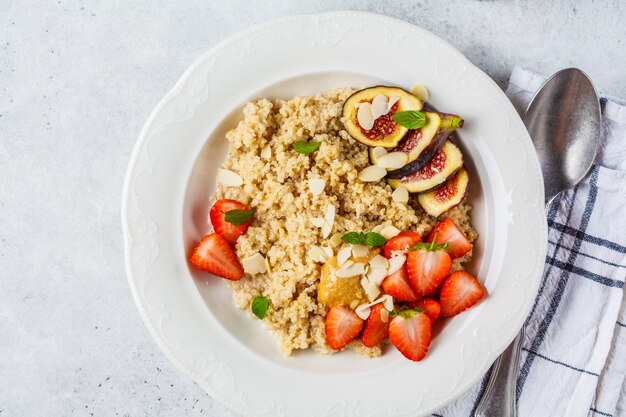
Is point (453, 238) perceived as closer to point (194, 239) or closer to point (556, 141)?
point (556, 141)

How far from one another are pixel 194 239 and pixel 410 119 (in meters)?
1.10

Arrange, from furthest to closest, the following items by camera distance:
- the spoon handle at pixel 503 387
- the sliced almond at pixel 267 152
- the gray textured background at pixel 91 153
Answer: the gray textured background at pixel 91 153 → the spoon handle at pixel 503 387 → the sliced almond at pixel 267 152

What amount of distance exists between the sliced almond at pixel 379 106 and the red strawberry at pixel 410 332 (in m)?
0.86

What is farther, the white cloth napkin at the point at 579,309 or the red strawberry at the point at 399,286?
the white cloth napkin at the point at 579,309

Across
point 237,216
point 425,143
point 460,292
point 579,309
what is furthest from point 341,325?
point 579,309

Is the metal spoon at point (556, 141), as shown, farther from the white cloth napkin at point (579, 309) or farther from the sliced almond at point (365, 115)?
the sliced almond at point (365, 115)

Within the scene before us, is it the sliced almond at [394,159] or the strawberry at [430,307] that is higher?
the sliced almond at [394,159]

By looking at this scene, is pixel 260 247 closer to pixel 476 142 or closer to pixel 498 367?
pixel 476 142

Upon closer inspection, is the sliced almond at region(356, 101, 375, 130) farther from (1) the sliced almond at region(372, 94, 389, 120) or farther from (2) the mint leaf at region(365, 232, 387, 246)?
(2) the mint leaf at region(365, 232, 387, 246)

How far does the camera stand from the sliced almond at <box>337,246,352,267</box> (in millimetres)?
2544

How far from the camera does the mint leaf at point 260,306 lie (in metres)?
2.56

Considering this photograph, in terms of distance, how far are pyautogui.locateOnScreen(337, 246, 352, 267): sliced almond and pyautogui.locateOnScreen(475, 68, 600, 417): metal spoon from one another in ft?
3.12

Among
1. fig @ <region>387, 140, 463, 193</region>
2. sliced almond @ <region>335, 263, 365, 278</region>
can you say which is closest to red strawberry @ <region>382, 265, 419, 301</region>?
sliced almond @ <region>335, 263, 365, 278</region>

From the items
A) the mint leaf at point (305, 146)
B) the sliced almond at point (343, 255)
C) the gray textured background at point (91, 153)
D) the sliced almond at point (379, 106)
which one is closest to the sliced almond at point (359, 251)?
the sliced almond at point (343, 255)
